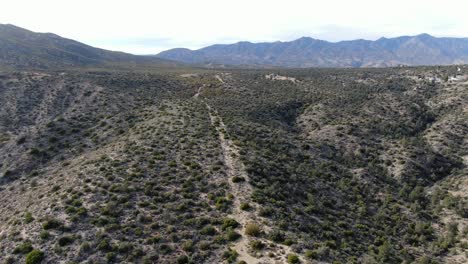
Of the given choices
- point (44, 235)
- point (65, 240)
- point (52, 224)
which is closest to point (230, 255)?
point (65, 240)

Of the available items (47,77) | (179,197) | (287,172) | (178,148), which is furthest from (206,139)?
(47,77)

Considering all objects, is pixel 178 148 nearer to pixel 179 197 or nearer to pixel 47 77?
pixel 179 197

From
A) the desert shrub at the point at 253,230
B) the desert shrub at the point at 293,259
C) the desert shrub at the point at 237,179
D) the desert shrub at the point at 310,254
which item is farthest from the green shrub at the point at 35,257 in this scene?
the desert shrub at the point at 237,179

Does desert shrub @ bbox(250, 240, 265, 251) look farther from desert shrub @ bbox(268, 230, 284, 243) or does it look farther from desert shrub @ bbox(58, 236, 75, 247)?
desert shrub @ bbox(58, 236, 75, 247)

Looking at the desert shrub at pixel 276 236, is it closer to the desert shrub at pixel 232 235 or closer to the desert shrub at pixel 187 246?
the desert shrub at pixel 232 235

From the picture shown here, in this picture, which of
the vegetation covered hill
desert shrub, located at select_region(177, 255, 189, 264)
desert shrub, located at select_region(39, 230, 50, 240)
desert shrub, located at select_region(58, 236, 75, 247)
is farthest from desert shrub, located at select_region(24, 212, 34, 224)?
desert shrub, located at select_region(177, 255, 189, 264)
